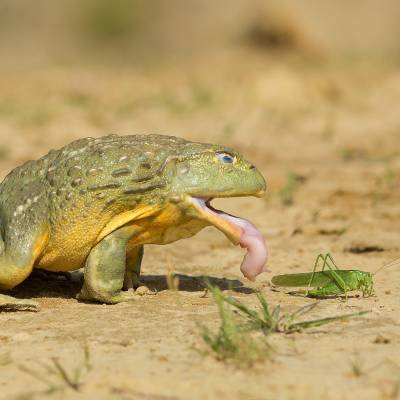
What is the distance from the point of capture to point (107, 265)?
502 centimetres

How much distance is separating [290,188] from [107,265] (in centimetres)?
401

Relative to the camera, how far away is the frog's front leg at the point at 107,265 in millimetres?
5009

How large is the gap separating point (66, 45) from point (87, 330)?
2479 centimetres

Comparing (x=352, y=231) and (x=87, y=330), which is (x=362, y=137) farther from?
(x=87, y=330)

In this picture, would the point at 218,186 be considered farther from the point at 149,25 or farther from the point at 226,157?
the point at 149,25

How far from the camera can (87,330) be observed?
455cm

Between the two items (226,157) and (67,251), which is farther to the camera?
(226,157)

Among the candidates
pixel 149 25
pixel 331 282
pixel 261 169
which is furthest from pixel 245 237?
pixel 149 25

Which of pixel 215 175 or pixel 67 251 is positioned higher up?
pixel 215 175

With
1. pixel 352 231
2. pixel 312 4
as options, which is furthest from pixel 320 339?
pixel 312 4

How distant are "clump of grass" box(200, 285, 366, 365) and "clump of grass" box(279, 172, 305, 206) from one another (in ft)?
12.8

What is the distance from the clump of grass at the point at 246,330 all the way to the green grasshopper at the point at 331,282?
0.61 metres

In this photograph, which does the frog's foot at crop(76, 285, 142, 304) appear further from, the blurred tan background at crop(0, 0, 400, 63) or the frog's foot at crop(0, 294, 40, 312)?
the blurred tan background at crop(0, 0, 400, 63)

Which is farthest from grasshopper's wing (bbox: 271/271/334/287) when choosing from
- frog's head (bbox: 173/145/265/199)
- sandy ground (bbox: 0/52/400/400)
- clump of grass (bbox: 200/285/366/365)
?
clump of grass (bbox: 200/285/366/365)
